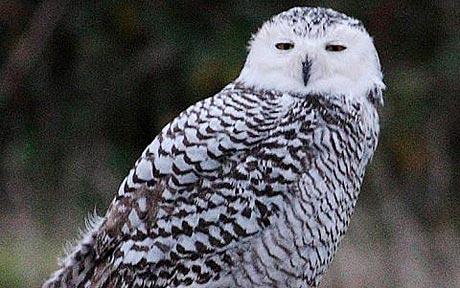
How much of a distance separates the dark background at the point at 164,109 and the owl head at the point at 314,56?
3.41 meters

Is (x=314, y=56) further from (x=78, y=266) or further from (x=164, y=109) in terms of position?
(x=164, y=109)

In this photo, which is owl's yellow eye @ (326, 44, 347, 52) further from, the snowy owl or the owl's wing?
the owl's wing

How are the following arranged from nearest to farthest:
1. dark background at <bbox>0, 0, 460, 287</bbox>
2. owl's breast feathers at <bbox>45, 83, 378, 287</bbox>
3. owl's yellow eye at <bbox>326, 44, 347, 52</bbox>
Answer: owl's breast feathers at <bbox>45, 83, 378, 287</bbox>
owl's yellow eye at <bbox>326, 44, 347, 52</bbox>
dark background at <bbox>0, 0, 460, 287</bbox>

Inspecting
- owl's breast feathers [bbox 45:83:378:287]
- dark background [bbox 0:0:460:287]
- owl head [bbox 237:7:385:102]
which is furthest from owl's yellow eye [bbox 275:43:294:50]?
dark background [bbox 0:0:460:287]

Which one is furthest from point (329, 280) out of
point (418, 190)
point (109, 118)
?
point (109, 118)

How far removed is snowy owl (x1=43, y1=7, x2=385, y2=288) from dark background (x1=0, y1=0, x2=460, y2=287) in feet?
11.5

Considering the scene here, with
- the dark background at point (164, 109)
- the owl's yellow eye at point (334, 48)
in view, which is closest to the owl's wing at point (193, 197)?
the owl's yellow eye at point (334, 48)

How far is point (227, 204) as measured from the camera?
14.3 ft

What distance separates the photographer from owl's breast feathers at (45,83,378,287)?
4.35 m

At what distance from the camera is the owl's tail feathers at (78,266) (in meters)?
4.46

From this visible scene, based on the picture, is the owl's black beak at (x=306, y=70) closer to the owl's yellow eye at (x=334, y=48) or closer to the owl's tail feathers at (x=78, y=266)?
the owl's yellow eye at (x=334, y=48)

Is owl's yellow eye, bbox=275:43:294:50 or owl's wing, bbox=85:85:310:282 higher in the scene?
owl's yellow eye, bbox=275:43:294:50

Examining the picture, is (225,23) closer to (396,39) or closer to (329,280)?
(396,39)

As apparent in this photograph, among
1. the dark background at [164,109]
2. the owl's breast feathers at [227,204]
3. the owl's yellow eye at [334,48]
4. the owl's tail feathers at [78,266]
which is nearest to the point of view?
the owl's breast feathers at [227,204]
